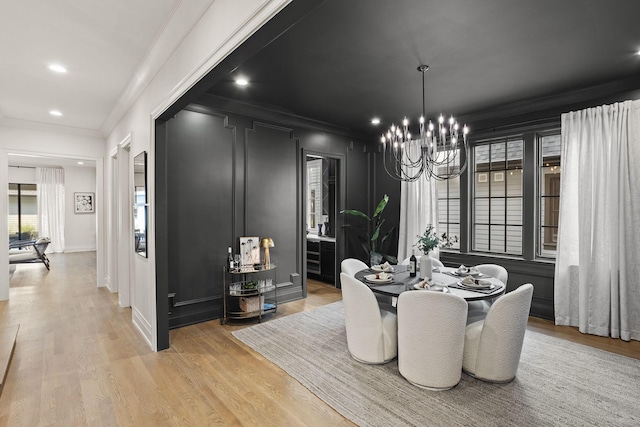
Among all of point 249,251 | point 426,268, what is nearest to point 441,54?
point 426,268

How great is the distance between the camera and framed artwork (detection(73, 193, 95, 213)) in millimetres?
10094

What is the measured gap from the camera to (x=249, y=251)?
13.8ft

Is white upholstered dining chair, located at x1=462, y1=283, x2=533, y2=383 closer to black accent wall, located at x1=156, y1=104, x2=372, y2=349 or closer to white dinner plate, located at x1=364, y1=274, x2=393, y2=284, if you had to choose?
white dinner plate, located at x1=364, y1=274, x2=393, y2=284

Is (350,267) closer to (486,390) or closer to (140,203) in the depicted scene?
(486,390)

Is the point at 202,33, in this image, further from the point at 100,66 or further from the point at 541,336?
the point at 541,336

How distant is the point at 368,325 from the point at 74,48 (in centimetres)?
357

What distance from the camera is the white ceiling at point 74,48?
2318 millimetres

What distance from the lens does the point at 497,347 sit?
8.08 ft

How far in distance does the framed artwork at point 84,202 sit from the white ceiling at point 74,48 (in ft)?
21.2

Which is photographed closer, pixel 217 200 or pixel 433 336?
pixel 433 336

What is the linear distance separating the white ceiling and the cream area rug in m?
3.02

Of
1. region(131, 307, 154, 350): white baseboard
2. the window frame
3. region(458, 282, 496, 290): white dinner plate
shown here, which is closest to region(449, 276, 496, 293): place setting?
region(458, 282, 496, 290): white dinner plate

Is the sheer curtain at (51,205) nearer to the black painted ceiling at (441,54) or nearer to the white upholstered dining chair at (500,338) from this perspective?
the black painted ceiling at (441,54)

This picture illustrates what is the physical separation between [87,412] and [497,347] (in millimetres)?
2989
